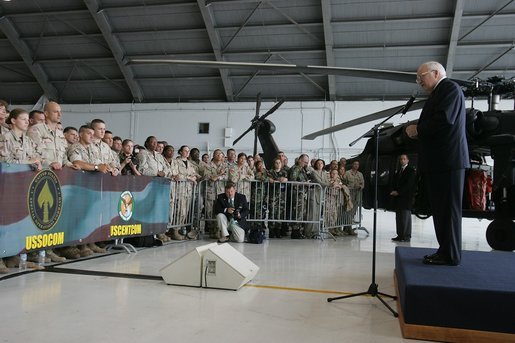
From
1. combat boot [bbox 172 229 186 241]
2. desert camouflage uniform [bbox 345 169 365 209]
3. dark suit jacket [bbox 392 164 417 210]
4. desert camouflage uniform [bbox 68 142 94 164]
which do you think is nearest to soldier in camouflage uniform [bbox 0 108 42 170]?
desert camouflage uniform [bbox 68 142 94 164]

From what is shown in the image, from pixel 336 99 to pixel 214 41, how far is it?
17.9 ft

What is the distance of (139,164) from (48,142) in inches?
81.7

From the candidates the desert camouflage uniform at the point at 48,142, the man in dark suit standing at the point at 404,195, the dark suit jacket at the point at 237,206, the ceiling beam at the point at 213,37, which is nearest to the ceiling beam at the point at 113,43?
the ceiling beam at the point at 213,37

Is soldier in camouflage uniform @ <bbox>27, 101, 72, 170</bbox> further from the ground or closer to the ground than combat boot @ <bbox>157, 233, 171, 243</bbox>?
further from the ground

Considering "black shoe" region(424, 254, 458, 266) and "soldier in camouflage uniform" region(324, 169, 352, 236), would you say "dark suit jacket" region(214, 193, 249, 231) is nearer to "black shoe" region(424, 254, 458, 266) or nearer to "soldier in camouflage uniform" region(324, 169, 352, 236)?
"soldier in camouflage uniform" region(324, 169, 352, 236)

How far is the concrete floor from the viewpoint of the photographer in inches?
96.6

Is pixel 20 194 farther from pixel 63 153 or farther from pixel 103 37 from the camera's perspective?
pixel 103 37

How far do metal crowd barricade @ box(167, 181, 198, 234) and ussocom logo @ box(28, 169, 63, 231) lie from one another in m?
2.70

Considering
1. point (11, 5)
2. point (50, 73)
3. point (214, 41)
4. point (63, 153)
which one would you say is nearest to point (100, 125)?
point (63, 153)

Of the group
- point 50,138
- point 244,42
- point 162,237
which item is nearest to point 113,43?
point 244,42

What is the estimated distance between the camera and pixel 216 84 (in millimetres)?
18234

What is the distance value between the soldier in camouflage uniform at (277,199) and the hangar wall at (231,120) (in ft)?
28.5

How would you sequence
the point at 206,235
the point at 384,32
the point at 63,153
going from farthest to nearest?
the point at 384,32 → the point at 206,235 → the point at 63,153

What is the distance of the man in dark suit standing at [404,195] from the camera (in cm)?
822
